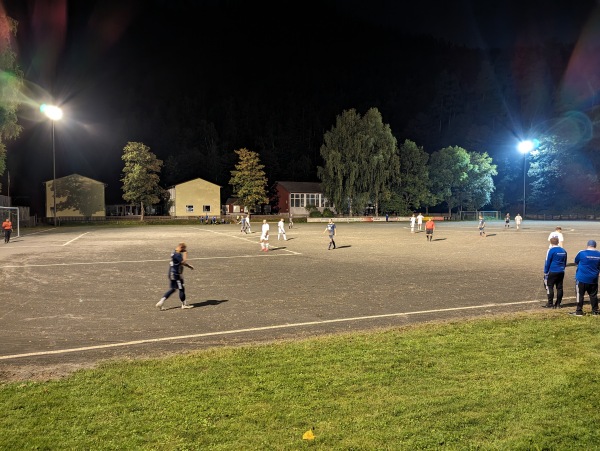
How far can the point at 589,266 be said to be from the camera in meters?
10.2

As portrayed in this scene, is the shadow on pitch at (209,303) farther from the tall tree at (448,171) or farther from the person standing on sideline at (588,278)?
the tall tree at (448,171)

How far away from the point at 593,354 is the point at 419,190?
7269 cm

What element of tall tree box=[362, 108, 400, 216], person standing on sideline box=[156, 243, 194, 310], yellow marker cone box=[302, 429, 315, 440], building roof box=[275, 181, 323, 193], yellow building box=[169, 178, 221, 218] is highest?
tall tree box=[362, 108, 400, 216]

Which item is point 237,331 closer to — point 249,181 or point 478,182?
point 249,181

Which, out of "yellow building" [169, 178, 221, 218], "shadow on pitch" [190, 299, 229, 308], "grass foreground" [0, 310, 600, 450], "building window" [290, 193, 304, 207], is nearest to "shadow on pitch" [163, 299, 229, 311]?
"shadow on pitch" [190, 299, 229, 308]

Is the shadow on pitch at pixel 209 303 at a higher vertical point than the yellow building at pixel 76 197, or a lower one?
lower

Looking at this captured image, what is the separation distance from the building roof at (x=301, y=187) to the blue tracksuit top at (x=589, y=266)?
7339 centimetres

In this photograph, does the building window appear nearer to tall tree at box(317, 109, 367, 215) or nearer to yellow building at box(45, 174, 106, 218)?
tall tree at box(317, 109, 367, 215)

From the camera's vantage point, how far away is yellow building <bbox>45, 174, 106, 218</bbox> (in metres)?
67.4

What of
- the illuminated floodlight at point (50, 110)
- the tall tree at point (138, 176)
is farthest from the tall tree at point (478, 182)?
the illuminated floodlight at point (50, 110)

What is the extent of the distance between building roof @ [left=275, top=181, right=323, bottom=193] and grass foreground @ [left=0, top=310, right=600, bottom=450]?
76.4m

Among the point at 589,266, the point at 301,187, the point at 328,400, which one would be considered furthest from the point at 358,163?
the point at 328,400

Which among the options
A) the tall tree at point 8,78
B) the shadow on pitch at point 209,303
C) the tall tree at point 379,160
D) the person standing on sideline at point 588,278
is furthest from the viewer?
the tall tree at point 379,160

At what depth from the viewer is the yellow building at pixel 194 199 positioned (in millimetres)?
74438
